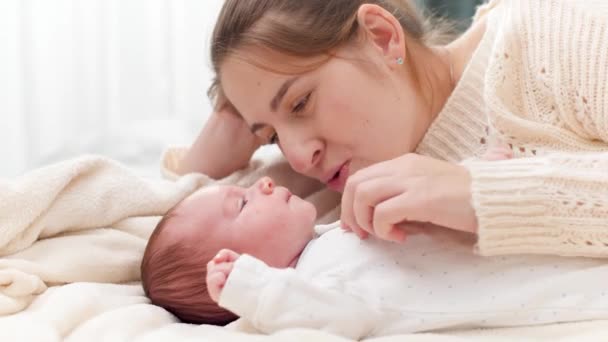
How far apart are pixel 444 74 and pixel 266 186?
45 centimetres

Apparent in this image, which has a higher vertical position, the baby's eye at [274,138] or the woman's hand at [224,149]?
the baby's eye at [274,138]

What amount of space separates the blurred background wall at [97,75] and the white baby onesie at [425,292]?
119 cm

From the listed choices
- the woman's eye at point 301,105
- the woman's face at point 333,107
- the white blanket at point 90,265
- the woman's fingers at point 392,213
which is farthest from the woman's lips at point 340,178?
the woman's fingers at point 392,213

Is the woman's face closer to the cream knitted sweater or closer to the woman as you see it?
the woman

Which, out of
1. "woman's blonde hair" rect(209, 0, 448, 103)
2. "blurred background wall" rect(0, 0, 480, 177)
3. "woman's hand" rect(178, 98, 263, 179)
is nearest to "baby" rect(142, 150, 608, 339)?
"woman's blonde hair" rect(209, 0, 448, 103)

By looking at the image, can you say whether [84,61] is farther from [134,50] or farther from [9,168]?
[9,168]

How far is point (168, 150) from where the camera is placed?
1.82 m

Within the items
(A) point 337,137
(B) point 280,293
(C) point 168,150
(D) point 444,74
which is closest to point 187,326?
(B) point 280,293

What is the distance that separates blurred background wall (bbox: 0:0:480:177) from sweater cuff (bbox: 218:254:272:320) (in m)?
1.20

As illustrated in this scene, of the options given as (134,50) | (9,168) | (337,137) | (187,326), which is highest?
(337,137)

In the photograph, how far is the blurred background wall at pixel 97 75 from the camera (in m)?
2.43

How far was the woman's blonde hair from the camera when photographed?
4.24 ft

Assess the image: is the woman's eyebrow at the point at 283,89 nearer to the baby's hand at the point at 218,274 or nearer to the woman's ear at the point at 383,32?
the woman's ear at the point at 383,32

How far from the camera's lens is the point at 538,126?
119 cm
